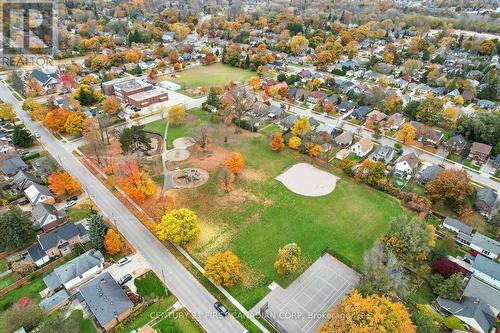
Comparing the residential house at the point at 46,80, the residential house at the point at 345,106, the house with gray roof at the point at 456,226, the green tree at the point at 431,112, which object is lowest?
the residential house at the point at 46,80

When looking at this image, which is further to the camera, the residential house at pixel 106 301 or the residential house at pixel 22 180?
the residential house at pixel 22 180

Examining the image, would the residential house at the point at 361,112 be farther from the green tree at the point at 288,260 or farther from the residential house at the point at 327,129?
the green tree at the point at 288,260

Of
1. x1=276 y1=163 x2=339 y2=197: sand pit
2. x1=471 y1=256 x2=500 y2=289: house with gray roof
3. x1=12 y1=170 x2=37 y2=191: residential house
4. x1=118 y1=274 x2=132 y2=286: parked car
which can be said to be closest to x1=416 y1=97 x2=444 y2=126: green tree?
Answer: x1=276 y1=163 x2=339 y2=197: sand pit

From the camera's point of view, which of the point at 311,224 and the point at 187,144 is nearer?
the point at 311,224

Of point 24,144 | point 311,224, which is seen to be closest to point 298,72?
point 311,224

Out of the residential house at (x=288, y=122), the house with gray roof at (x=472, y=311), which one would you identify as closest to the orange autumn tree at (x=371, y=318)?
the house with gray roof at (x=472, y=311)

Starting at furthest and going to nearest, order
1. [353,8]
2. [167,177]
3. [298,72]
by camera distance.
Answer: [353,8] → [298,72] → [167,177]

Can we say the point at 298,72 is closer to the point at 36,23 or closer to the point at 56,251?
the point at 56,251

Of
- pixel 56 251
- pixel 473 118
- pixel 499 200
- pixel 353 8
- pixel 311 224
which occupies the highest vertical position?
pixel 353 8
